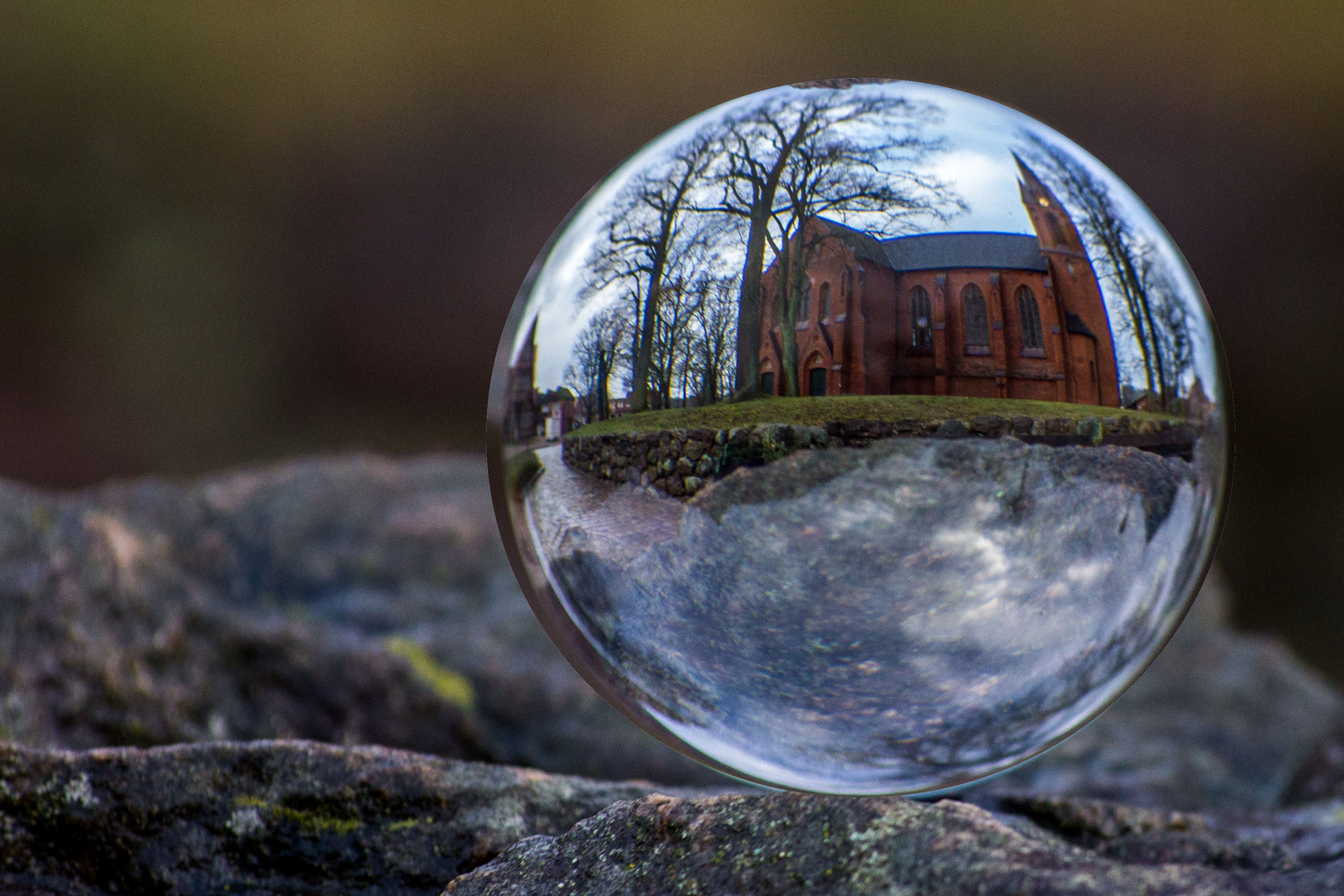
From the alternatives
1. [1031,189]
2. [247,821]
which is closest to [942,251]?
[1031,189]

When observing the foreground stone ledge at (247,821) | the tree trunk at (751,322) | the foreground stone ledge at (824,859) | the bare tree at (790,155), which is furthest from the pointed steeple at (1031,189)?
the foreground stone ledge at (247,821)

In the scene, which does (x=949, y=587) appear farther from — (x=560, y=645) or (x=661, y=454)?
(x=560, y=645)

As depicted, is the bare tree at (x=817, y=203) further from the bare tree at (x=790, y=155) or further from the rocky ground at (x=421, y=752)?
the rocky ground at (x=421, y=752)

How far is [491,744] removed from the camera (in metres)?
2.87

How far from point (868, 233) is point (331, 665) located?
2.08 meters

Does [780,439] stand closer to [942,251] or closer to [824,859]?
[942,251]

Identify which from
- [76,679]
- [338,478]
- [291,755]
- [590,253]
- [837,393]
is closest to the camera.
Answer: [837,393]

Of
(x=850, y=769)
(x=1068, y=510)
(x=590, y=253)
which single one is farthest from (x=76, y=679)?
(x=1068, y=510)

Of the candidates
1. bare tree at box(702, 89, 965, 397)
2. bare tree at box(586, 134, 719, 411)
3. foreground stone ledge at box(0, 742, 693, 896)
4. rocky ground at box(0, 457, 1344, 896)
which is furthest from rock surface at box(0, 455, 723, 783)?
bare tree at box(702, 89, 965, 397)

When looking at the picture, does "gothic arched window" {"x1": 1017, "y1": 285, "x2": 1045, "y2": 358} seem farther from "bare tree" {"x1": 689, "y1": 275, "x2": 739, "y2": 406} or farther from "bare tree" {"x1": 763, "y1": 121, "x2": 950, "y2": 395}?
"bare tree" {"x1": 689, "y1": 275, "x2": 739, "y2": 406}

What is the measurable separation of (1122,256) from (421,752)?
2075 millimetres

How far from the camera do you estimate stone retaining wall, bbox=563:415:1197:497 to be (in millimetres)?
1490

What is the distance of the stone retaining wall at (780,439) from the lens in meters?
1.49

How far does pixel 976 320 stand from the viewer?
1468mm
